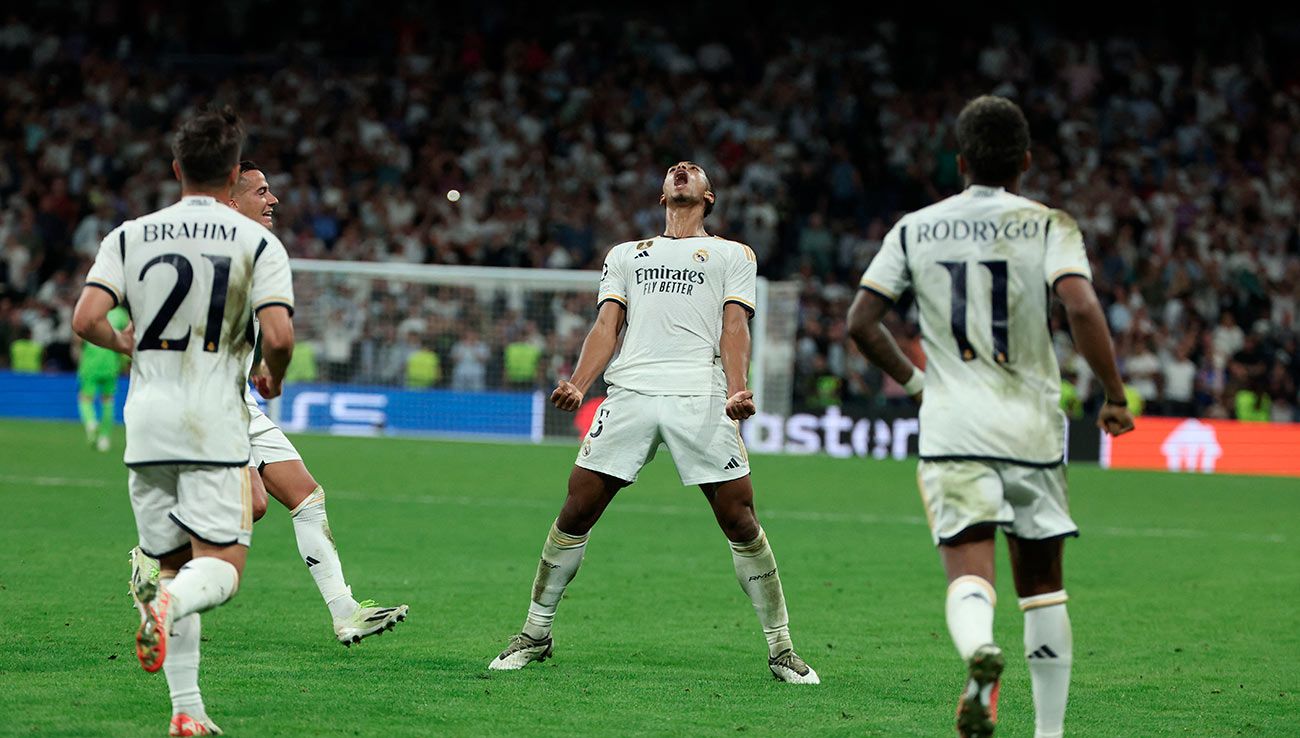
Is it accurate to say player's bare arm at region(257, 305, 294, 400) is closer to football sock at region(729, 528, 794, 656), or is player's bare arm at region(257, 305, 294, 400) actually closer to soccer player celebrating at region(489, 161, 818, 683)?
soccer player celebrating at region(489, 161, 818, 683)

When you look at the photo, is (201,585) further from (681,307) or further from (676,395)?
(681,307)

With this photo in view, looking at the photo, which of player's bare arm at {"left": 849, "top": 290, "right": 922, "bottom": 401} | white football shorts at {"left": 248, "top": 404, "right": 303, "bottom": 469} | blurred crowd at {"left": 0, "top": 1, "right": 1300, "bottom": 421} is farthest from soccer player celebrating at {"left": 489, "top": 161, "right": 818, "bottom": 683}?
blurred crowd at {"left": 0, "top": 1, "right": 1300, "bottom": 421}

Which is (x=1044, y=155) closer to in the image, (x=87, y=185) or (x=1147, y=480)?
(x=1147, y=480)

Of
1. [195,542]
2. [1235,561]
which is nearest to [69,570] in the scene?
[195,542]

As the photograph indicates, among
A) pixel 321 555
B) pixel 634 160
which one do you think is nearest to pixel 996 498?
pixel 321 555

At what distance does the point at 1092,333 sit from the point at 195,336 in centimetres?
298

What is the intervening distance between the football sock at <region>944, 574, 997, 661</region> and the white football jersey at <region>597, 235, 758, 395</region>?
2.39 metres

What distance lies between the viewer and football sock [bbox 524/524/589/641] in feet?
24.7

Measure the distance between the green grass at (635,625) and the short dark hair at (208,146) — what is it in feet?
6.52

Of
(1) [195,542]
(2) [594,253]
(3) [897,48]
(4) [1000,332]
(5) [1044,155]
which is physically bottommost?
(1) [195,542]

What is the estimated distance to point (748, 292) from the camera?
752cm

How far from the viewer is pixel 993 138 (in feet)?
17.6

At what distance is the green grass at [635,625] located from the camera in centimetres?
643

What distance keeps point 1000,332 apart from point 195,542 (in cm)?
282
